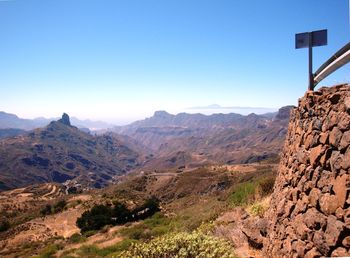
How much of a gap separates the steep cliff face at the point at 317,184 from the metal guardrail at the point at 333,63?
1.20 feet

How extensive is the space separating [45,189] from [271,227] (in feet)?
410

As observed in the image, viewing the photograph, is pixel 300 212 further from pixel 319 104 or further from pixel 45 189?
pixel 45 189

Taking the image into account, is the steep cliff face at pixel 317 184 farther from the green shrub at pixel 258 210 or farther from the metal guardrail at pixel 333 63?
the green shrub at pixel 258 210

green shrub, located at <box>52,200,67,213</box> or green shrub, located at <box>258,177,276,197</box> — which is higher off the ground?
green shrub, located at <box>258,177,276,197</box>

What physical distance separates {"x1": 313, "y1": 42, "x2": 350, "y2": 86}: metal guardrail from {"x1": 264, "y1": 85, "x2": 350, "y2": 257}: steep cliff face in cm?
37

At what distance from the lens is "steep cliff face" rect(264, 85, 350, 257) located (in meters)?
4.59

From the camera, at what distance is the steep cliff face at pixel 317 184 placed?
15.1ft

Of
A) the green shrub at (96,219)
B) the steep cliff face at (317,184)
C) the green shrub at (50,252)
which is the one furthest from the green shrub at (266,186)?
the green shrub at (96,219)

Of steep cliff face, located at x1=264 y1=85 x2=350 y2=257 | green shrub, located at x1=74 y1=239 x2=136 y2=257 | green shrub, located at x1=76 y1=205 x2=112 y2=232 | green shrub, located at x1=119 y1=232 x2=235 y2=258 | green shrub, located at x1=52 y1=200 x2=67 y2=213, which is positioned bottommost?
green shrub, located at x1=52 y1=200 x2=67 y2=213

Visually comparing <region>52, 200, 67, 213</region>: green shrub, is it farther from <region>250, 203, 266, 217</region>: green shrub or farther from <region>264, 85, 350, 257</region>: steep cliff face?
<region>264, 85, 350, 257</region>: steep cliff face

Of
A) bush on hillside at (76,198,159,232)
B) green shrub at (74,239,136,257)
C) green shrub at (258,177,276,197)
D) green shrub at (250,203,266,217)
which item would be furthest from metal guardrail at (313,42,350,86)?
bush on hillside at (76,198,159,232)

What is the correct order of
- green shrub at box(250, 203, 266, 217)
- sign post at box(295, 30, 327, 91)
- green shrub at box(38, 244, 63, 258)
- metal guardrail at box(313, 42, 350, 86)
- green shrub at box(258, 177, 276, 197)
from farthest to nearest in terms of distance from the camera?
green shrub at box(38, 244, 63, 258) → green shrub at box(258, 177, 276, 197) → green shrub at box(250, 203, 266, 217) → sign post at box(295, 30, 327, 91) → metal guardrail at box(313, 42, 350, 86)

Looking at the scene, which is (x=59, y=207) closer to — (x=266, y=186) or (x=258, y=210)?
(x=266, y=186)

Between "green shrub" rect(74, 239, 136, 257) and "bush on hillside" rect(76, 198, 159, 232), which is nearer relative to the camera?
"green shrub" rect(74, 239, 136, 257)
